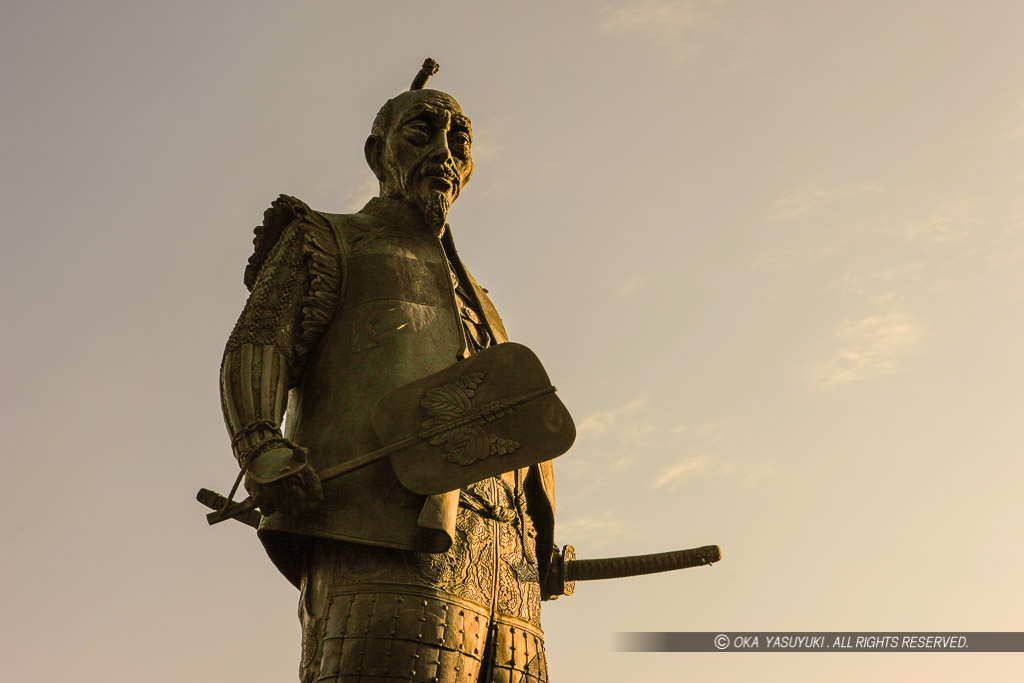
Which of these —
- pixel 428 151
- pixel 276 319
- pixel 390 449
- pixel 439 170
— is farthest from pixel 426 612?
pixel 428 151

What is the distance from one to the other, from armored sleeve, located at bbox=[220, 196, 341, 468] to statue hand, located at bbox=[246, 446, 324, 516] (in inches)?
2.9

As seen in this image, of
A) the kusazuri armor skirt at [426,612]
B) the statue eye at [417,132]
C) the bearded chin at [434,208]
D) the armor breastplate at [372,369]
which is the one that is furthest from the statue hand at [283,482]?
the statue eye at [417,132]

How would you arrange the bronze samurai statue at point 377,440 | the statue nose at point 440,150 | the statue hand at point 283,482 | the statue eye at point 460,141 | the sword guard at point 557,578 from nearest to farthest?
the statue hand at point 283,482
the bronze samurai statue at point 377,440
the statue nose at point 440,150
the statue eye at point 460,141
the sword guard at point 557,578

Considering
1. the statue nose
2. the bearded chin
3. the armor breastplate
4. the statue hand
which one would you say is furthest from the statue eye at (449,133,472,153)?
the statue hand

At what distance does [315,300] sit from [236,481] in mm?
1113

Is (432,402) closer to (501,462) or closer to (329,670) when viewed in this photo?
(501,462)

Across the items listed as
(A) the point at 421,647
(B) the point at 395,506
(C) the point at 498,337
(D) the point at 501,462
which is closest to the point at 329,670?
(A) the point at 421,647

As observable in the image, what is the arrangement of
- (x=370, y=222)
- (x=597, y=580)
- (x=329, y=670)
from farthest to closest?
(x=597, y=580) < (x=370, y=222) < (x=329, y=670)

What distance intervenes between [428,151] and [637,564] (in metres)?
2.58

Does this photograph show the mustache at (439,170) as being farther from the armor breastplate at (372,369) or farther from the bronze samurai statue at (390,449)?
the armor breastplate at (372,369)

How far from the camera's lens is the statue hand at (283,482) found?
16.9 ft

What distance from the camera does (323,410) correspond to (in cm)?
582

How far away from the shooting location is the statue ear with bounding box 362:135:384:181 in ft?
23.0

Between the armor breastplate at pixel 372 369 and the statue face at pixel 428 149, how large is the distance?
231 millimetres
